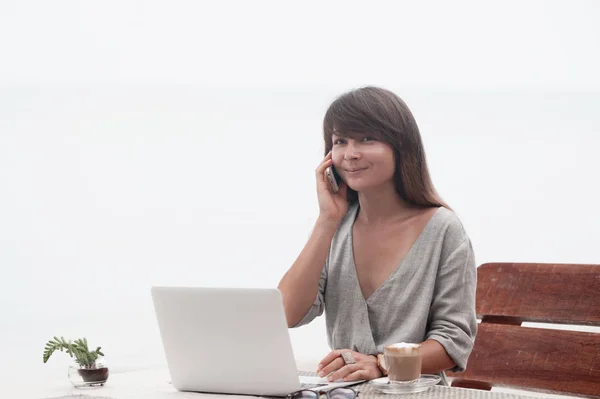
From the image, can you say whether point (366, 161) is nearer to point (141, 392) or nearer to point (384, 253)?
point (384, 253)

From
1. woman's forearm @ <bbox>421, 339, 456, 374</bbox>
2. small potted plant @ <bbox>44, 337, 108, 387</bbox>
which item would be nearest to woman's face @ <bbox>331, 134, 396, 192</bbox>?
woman's forearm @ <bbox>421, 339, 456, 374</bbox>

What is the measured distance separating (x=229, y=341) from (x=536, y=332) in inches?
36.3

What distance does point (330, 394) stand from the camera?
1.55m

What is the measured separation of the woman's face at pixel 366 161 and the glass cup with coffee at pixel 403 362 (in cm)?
46

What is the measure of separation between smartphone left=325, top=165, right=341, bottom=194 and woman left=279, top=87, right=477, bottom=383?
0.01 metres

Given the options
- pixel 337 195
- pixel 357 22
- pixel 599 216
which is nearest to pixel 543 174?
pixel 599 216

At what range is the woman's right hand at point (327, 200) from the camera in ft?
6.65

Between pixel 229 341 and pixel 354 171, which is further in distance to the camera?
pixel 354 171

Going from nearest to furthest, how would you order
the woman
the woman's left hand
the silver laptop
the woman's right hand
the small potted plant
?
1. the silver laptop
2. the woman's left hand
3. the small potted plant
4. the woman
5. the woman's right hand

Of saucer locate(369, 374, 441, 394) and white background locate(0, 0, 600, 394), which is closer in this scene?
saucer locate(369, 374, 441, 394)

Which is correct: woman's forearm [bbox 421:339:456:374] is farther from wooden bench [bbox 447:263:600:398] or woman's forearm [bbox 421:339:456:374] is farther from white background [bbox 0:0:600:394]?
white background [bbox 0:0:600:394]

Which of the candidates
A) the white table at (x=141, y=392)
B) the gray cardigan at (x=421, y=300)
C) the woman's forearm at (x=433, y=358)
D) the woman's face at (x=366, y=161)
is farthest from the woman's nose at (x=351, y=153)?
the white table at (x=141, y=392)

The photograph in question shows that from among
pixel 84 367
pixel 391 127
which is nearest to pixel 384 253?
pixel 391 127

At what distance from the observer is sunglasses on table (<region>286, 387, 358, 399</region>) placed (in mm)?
1525
